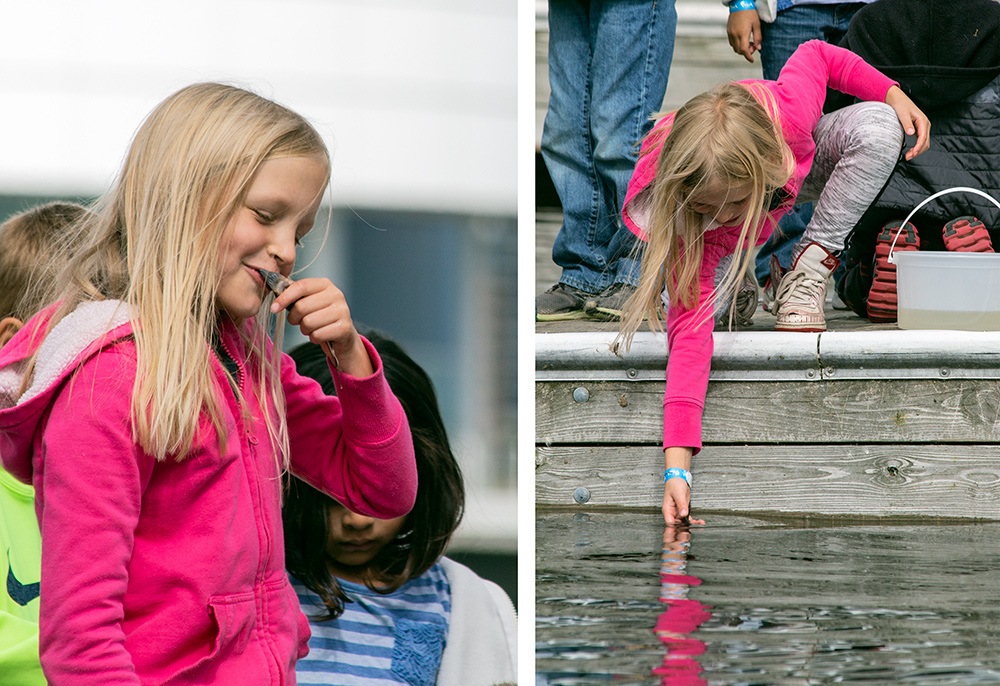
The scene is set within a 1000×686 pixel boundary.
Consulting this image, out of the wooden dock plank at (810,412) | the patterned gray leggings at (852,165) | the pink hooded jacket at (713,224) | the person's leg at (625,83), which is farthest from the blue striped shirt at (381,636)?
the patterned gray leggings at (852,165)

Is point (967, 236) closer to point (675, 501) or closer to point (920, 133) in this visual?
point (920, 133)

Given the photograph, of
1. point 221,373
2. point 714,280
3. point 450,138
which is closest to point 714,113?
point 714,280

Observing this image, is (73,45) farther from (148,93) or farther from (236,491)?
(236,491)

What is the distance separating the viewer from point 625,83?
198 cm

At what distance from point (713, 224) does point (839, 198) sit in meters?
0.33

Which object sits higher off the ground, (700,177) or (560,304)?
(700,177)

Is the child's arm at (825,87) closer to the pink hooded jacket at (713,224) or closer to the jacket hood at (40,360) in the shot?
the pink hooded jacket at (713,224)

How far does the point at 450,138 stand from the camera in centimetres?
148

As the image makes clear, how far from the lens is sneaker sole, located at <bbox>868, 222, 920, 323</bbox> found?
6.56ft

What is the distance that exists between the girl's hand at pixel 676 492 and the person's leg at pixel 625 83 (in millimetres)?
383

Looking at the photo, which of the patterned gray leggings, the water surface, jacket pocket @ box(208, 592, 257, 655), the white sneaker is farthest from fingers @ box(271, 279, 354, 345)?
the patterned gray leggings

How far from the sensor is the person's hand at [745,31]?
207 centimetres

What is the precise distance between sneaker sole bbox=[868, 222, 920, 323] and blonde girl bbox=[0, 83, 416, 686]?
1.39 metres

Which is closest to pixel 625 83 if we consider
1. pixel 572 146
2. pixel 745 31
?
pixel 572 146
